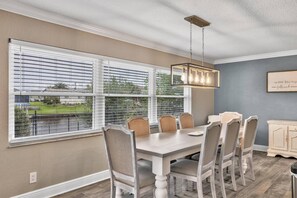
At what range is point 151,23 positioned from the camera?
3.26 m

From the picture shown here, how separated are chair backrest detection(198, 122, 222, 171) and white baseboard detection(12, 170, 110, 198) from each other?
1.77 meters

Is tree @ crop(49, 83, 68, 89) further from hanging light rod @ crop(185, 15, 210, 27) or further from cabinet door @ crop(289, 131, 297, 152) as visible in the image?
cabinet door @ crop(289, 131, 297, 152)

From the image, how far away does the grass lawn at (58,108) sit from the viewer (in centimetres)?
288

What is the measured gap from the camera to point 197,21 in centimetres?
309

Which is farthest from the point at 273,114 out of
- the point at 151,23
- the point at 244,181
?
the point at 151,23

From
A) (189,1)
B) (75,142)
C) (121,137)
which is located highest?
(189,1)

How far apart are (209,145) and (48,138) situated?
201cm

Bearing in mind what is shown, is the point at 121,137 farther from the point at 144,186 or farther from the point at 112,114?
the point at 112,114

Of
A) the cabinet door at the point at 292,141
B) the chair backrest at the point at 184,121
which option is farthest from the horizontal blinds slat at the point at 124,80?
the cabinet door at the point at 292,141

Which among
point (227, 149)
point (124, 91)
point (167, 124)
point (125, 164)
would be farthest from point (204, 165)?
point (124, 91)

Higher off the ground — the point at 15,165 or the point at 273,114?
the point at 273,114

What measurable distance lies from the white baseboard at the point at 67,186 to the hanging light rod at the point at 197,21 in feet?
8.59

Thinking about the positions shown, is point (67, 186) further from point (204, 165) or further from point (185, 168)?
point (204, 165)

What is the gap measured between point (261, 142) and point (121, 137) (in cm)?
453
